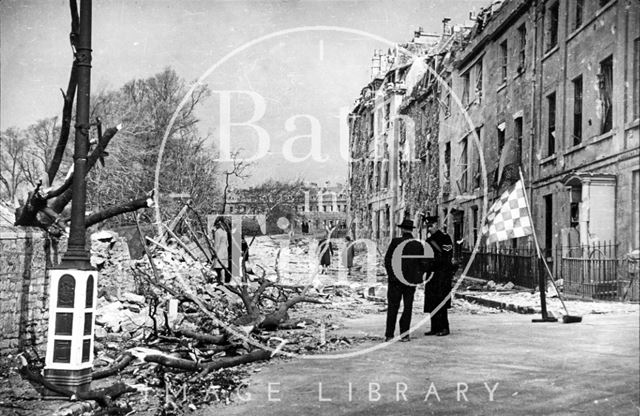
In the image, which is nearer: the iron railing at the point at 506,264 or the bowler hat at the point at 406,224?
the iron railing at the point at 506,264

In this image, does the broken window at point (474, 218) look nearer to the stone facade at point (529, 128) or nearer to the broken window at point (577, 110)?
the stone facade at point (529, 128)

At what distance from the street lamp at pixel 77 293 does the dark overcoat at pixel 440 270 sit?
2279 mm

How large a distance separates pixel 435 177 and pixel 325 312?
77.3 inches

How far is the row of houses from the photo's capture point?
284 cm

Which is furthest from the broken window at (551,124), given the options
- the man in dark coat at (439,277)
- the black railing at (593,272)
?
the man in dark coat at (439,277)

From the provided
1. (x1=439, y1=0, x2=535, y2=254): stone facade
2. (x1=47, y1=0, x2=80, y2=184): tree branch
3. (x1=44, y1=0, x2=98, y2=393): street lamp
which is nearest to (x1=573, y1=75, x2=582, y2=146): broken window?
(x1=439, y1=0, x2=535, y2=254): stone facade

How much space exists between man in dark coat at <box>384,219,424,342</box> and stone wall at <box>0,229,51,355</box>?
289 centimetres

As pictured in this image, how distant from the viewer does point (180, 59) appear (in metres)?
4.85

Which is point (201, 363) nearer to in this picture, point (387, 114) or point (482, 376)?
point (482, 376)

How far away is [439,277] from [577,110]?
4.24ft

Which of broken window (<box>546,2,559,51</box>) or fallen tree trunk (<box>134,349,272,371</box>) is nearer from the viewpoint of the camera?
broken window (<box>546,2,559,51</box>)

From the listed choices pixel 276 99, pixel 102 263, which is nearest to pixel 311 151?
pixel 276 99

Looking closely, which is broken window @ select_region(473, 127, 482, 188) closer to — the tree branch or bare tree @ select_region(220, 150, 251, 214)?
bare tree @ select_region(220, 150, 251, 214)

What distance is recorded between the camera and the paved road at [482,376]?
9.62 ft
